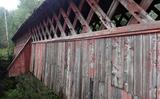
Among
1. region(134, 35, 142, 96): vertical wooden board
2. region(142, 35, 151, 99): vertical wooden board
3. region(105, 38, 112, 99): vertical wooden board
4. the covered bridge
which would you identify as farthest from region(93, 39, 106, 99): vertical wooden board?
region(142, 35, 151, 99): vertical wooden board

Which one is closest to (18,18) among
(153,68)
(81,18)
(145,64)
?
(81,18)

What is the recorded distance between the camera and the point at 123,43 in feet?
13.7

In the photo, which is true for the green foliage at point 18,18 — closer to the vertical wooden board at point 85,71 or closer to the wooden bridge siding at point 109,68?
the wooden bridge siding at point 109,68

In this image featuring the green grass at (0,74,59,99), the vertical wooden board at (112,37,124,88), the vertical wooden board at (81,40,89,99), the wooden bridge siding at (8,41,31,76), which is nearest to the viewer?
the vertical wooden board at (112,37,124,88)

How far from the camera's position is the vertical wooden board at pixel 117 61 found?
4233 mm

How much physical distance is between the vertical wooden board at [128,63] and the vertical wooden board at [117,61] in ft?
0.39

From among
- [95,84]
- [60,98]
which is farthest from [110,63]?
[60,98]

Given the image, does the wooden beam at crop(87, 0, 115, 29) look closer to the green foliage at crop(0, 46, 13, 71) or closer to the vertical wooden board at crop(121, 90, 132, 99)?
the vertical wooden board at crop(121, 90, 132, 99)

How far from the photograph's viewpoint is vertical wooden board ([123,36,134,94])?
Answer: 12.9ft

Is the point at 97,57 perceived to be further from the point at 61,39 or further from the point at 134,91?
the point at 61,39

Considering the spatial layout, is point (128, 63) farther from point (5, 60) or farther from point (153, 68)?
point (5, 60)

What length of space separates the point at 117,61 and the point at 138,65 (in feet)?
2.12

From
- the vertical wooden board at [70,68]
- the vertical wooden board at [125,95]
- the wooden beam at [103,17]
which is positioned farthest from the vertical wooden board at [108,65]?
the vertical wooden board at [70,68]

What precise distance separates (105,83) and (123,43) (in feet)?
3.29
